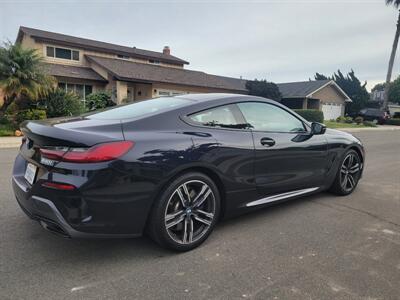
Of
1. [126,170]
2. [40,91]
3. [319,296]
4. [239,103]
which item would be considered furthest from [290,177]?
[40,91]

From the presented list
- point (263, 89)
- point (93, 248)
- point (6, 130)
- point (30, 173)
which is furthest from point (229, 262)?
point (263, 89)

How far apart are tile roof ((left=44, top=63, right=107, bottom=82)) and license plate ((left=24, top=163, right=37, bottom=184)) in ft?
61.4

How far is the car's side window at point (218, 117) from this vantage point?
3.29 meters

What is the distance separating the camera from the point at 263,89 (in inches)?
1105

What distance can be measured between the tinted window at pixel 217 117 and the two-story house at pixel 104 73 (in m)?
17.9

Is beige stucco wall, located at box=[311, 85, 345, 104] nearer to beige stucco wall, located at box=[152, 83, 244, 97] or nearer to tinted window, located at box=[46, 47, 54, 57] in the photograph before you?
beige stucco wall, located at box=[152, 83, 244, 97]

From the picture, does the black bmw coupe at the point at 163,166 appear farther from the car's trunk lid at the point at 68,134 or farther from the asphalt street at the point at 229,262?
the asphalt street at the point at 229,262

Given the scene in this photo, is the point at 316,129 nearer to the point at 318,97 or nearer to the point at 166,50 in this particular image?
the point at 166,50

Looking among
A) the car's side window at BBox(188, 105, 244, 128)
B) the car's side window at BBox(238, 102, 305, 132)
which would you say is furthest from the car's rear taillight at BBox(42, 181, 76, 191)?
the car's side window at BBox(238, 102, 305, 132)

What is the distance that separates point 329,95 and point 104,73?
77.3 feet

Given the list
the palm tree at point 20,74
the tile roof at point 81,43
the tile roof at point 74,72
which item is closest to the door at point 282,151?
the palm tree at point 20,74

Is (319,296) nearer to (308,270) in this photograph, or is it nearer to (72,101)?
(308,270)

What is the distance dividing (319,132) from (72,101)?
12.7 m

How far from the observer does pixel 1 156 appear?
8.11 m
